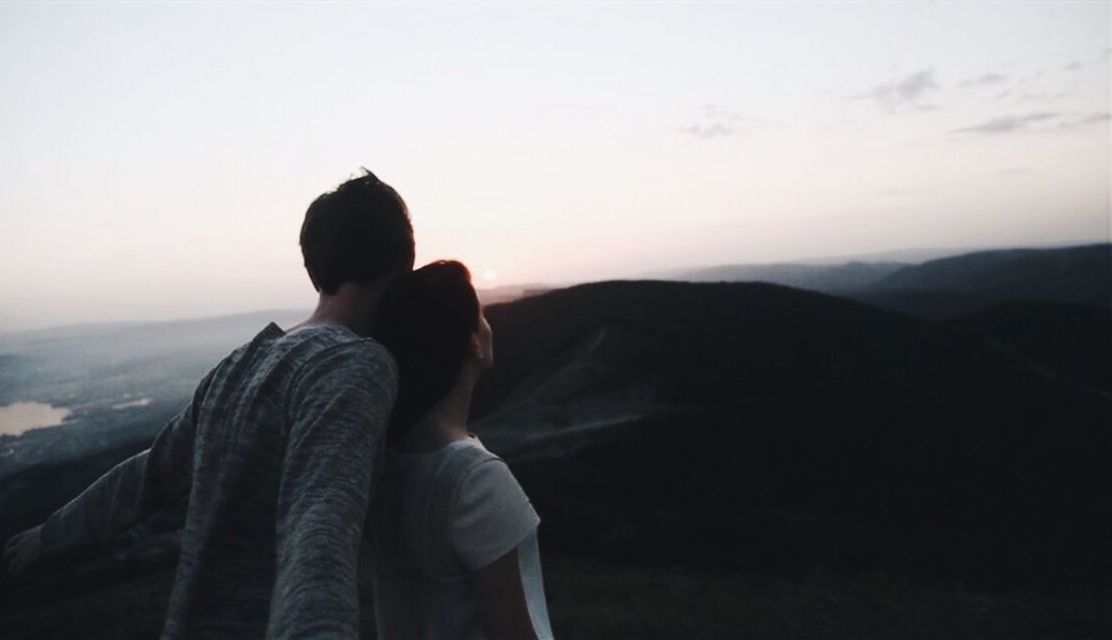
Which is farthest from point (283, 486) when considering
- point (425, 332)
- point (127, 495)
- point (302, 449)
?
point (127, 495)

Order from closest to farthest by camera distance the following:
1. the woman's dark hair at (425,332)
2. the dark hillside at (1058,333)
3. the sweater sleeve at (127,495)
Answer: the woman's dark hair at (425,332), the sweater sleeve at (127,495), the dark hillside at (1058,333)

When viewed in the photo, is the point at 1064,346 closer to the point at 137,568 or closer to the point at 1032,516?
the point at 1032,516

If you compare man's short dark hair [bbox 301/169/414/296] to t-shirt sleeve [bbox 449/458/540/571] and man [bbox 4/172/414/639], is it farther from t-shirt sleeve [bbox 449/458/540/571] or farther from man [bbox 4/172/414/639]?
t-shirt sleeve [bbox 449/458/540/571]

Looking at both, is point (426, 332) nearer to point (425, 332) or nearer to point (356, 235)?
point (425, 332)

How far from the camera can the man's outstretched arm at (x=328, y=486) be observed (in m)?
1.63

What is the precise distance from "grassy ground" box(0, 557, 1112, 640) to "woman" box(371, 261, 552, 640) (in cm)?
644

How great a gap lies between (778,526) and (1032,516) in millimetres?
4302

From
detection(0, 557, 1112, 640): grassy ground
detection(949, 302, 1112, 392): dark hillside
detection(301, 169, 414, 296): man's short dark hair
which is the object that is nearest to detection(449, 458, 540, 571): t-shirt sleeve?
detection(301, 169, 414, 296): man's short dark hair

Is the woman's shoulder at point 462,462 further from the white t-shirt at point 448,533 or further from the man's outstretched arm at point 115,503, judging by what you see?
the man's outstretched arm at point 115,503

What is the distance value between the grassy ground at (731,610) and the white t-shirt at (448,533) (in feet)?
20.9

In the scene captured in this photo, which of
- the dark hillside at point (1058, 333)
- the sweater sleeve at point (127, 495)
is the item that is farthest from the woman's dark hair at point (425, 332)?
the dark hillside at point (1058, 333)

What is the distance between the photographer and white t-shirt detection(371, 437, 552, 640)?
6.86 ft

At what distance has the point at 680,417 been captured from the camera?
15.2 meters

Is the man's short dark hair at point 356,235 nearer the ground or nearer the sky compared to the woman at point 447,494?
nearer the sky
